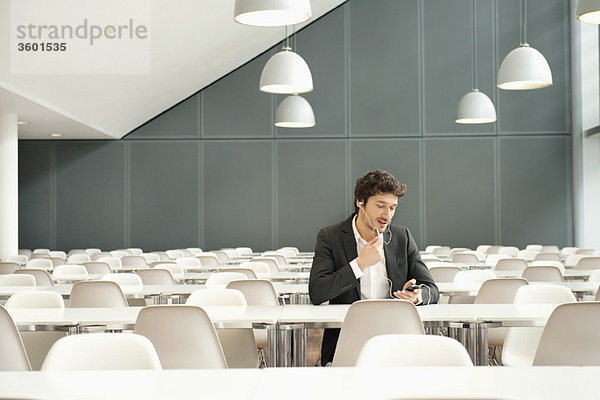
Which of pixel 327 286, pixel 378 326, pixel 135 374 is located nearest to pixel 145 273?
pixel 327 286

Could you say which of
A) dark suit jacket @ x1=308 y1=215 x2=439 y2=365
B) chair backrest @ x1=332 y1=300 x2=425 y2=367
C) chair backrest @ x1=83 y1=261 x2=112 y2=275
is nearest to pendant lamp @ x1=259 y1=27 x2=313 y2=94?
chair backrest @ x1=83 y1=261 x2=112 y2=275

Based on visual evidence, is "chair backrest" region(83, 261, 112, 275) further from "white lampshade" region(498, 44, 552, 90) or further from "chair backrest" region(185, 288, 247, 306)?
"white lampshade" region(498, 44, 552, 90)

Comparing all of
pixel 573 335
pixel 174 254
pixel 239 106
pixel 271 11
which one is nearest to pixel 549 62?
pixel 239 106

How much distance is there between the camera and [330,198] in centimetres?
1492

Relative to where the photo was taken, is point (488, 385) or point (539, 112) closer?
point (488, 385)

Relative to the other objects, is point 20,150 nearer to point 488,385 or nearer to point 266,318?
point 266,318

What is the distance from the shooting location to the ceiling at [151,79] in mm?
9789

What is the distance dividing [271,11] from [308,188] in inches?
394

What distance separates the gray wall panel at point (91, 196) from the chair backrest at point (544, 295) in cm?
1189

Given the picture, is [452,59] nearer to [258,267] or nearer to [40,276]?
[258,267]

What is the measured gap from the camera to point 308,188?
49.1ft

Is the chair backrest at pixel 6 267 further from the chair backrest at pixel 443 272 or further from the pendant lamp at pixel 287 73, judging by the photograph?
the chair backrest at pixel 443 272

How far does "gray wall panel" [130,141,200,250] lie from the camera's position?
49.5 feet

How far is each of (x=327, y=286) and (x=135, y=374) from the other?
1.74 meters
